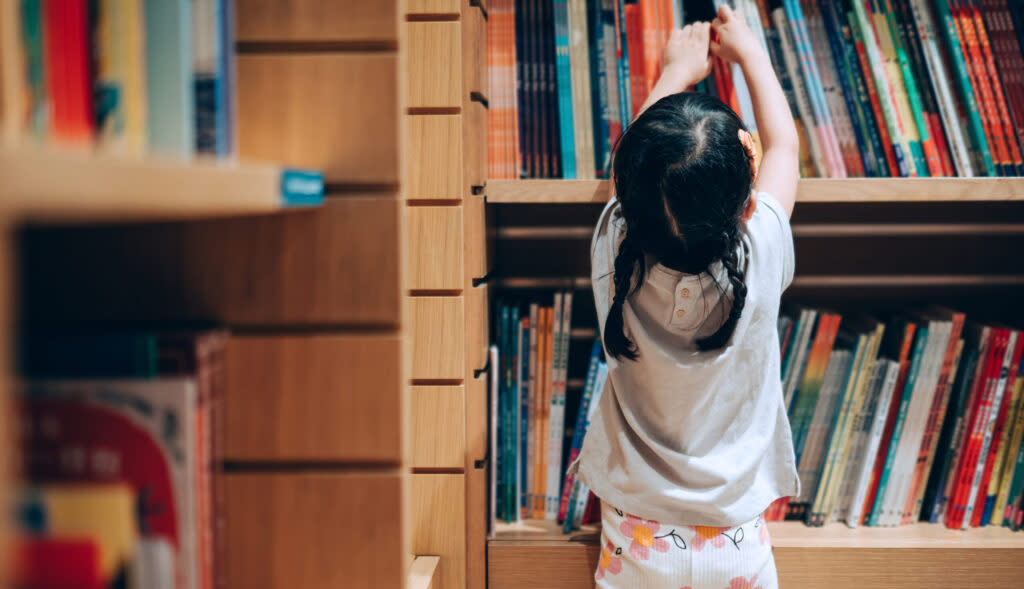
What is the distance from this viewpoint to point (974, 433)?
133 centimetres

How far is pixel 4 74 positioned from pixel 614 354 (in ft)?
2.97

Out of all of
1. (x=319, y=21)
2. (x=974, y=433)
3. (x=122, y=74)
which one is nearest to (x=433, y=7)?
(x=319, y=21)

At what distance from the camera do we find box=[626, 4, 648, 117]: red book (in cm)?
130

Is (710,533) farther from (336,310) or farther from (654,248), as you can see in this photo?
Answer: (336,310)

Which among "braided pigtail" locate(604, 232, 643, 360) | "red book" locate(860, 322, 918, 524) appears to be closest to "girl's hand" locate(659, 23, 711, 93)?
"braided pigtail" locate(604, 232, 643, 360)

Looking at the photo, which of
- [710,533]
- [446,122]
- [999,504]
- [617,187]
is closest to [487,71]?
[446,122]

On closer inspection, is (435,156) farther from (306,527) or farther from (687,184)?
(306,527)

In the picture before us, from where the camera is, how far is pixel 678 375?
42.7 inches

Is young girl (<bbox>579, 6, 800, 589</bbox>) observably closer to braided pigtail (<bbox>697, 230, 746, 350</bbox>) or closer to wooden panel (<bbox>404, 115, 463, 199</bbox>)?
braided pigtail (<bbox>697, 230, 746, 350</bbox>)

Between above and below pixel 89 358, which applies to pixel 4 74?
above

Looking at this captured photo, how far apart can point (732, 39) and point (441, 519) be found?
97 cm

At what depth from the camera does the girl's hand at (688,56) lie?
1225 millimetres

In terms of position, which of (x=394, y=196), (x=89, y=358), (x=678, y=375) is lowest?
(x=678, y=375)

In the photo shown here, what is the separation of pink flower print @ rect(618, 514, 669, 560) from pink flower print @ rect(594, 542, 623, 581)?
0.04m
